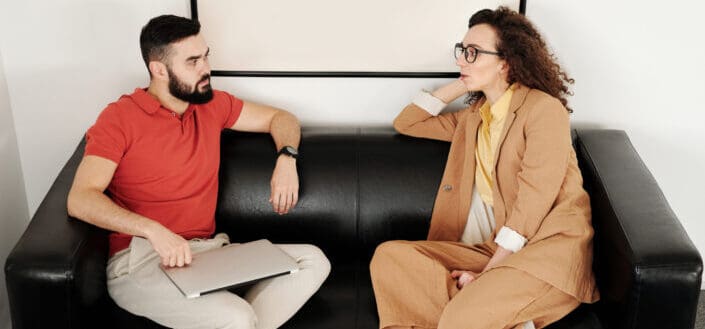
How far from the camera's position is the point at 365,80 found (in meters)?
2.71

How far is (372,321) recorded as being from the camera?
2104 mm

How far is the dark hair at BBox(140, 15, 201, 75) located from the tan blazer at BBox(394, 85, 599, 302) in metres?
0.96

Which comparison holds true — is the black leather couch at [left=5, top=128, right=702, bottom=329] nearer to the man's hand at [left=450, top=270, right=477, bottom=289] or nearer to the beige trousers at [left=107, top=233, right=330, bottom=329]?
the beige trousers at [left=107, top=233, right=330, bottom=329]

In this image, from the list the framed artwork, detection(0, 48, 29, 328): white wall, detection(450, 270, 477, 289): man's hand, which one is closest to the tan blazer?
detection(450, 270, 477, 289): man's hand

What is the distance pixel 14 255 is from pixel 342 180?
3.23ft

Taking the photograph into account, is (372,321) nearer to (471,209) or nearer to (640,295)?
(471,209)

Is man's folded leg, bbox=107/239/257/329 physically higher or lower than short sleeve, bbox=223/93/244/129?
lower

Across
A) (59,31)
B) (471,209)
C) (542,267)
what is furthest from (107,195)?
(542,267)

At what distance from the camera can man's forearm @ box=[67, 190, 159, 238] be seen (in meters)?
2.08

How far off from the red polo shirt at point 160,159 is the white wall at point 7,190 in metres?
0.63

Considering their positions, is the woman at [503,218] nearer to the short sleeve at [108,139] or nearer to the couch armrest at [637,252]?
the couch armrest at [637,252]

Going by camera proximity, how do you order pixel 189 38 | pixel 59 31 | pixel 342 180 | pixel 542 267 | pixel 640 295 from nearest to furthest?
pixel 640 295 < pixel 542 267 < pixel 189 38 < pixel 342 180 < pixel 59 31

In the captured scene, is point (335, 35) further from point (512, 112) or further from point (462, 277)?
point (462, 277)

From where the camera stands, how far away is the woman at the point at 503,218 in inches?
80.7
